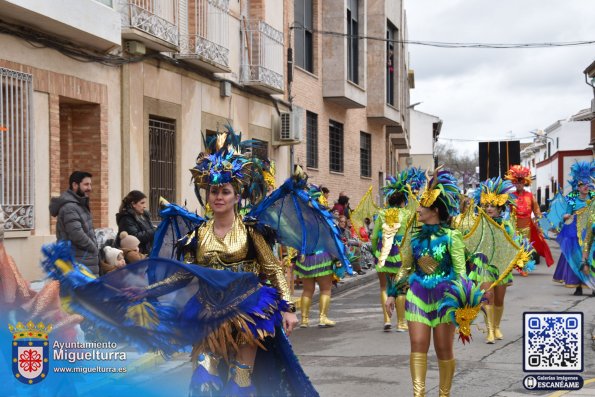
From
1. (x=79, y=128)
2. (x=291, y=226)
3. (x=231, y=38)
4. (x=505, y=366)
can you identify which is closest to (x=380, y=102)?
(x=231, y=38)

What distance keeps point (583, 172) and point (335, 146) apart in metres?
15.2

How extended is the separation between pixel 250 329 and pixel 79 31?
325 inches

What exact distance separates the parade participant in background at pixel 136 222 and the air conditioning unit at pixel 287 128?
36.1 ft

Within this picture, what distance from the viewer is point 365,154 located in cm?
3181

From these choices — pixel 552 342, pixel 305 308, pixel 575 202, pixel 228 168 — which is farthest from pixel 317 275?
pixel 228 168

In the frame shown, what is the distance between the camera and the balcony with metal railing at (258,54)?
64.3 ft

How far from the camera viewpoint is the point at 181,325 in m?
5.10

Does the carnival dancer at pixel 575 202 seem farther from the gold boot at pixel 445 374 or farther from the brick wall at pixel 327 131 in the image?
the brick wall at pixel 327 131

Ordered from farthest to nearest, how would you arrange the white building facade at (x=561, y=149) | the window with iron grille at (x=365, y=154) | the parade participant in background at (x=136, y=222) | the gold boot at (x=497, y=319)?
the white building facade at (x=561, y=149) < the window with iron grille at (x=365, y=154) < the parade participant in background at (x=136, y=222) < the gold boot at (x=497, y=319)

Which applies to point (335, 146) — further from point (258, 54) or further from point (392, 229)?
point (392, 229)

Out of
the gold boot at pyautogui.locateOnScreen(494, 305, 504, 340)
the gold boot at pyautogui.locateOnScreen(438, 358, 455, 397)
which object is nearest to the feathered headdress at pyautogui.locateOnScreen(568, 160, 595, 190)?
the gold boot at pyautogui.locateOnScreen(494, 305, 504, 340)

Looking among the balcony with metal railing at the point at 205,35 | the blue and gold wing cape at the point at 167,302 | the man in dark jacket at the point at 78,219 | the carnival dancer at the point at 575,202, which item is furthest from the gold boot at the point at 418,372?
the balcony with metal railing at the point at 205,35

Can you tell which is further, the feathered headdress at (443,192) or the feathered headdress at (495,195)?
the feathered headdress at (495,195)

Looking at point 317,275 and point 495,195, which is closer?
point 495,195
